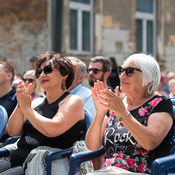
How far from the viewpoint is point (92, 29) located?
1225cm

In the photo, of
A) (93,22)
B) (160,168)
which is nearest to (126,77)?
(160,168)

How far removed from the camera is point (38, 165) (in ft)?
10.3

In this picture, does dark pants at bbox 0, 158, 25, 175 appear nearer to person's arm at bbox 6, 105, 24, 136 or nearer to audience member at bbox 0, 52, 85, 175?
audience member at bbox 0, 52, 85, 175

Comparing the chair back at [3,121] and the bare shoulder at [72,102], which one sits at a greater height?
the bare shoulder at [72,102]

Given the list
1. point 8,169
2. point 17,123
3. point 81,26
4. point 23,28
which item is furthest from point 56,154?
point 81,26

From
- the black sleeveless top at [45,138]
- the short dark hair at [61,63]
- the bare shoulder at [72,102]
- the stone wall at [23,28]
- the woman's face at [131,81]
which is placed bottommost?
the black sleeveless top at [45,138]

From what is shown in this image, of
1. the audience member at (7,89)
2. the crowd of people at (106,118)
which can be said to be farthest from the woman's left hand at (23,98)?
the audience member at (7,89)

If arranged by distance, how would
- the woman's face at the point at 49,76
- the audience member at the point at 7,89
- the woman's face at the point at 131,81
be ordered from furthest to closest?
1. the audience member at the point at 7,89
2. the woman's face at the point at 49,76
3. the woman's face at the point at 131,81

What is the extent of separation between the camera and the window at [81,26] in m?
11.8

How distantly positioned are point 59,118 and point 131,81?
0.69 metres

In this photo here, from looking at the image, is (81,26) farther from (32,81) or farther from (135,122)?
(135,122)

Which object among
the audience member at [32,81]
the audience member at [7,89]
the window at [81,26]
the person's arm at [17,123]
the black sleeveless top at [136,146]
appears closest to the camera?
the black sleeveless top at [136,146]

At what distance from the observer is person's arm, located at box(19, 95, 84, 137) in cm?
314

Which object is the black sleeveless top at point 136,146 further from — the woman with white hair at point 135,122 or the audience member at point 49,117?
the audience member at point 49,117
